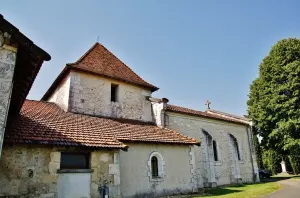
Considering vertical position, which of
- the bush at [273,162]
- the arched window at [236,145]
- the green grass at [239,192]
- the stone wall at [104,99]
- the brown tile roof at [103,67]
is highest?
the brown tile roof at [103,67]

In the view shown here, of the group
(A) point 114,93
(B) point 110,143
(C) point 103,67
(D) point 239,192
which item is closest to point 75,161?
(B) point 110,143

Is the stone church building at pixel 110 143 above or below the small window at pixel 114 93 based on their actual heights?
below

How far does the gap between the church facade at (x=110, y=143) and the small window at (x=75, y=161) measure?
0.12 feet

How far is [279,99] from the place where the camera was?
75.3 ft

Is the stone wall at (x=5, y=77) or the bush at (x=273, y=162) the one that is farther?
the bush at (x=273, y=162)

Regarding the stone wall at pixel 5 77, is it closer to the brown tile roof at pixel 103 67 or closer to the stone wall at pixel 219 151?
the brown tile roof at pixel 103 67

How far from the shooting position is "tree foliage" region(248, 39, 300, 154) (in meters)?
21.7

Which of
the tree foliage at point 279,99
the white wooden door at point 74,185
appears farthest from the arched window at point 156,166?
the tree foliage at point 279,99

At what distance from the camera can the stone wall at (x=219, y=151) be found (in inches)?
643

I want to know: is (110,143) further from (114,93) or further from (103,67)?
(103,67)

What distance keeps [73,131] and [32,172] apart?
7.64 ft

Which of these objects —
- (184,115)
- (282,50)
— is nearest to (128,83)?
(184,115)

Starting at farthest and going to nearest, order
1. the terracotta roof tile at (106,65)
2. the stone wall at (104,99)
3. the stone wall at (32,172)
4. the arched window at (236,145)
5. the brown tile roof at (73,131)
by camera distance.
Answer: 1. the arched window at (236,145)
2. the terracotta roof tile at (106,65)
3. the stone wall at (104,99)
4. the brown tile roof at (73,131)
5. the stone wall at (32,172)

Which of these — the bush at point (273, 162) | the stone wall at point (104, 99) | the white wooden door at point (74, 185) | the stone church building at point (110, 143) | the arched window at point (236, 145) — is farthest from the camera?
the bush at point (273, 162)
